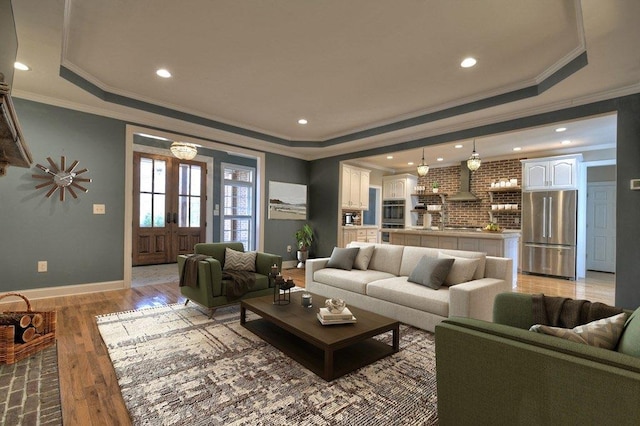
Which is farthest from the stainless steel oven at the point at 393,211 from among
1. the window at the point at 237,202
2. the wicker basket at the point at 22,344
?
the wicker basket at the point at 22,344

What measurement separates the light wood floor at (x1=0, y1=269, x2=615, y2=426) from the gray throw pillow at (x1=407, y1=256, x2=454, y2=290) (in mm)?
2425

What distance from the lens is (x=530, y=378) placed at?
1.23 m

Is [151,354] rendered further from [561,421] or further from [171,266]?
[171,266]

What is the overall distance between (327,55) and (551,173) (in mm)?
6003

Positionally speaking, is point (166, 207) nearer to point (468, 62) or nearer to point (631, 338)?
point (468, 62)

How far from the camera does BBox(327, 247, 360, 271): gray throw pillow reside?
4256mm

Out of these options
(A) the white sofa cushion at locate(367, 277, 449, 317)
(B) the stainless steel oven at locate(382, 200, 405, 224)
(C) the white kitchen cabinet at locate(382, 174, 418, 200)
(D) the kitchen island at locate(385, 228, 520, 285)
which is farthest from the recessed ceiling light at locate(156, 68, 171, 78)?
(B) the stainless steel oven at locate(382, 200, 405, 224)

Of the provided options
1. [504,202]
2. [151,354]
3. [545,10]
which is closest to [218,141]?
[151,354]

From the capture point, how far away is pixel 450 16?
8.09 ft

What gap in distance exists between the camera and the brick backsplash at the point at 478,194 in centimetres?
737

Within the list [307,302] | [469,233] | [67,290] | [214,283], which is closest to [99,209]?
[67,290]

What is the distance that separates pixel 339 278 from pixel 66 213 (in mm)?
3864

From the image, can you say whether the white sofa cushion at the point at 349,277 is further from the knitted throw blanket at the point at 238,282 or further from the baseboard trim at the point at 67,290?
the baseboard trim at the point at 67,290

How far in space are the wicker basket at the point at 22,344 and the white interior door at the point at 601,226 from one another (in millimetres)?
9901
